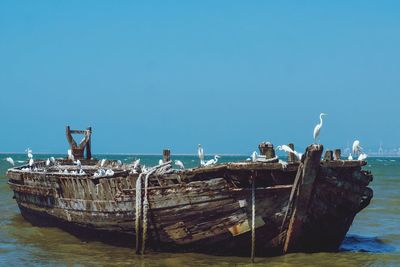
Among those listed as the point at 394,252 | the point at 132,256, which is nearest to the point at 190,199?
the point at 132,256

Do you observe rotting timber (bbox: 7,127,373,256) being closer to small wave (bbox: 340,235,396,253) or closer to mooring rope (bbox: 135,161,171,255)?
mooring rope (bbox: 135,161,171,255)

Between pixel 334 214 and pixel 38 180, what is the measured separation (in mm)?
9373

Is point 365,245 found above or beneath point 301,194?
beneath

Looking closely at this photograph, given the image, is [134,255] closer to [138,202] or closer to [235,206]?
[138,202]

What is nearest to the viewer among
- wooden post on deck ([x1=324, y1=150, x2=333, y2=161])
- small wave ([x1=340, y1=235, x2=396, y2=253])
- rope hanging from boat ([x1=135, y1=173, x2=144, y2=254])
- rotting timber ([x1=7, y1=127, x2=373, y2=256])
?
rotting timber ([x1=7, y1=127, x2=373, y2=256])

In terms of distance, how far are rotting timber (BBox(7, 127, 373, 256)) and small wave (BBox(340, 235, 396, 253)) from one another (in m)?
1.51

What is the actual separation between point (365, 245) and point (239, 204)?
5758 millimetres

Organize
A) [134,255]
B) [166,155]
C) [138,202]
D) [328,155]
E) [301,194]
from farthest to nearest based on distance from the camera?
[166,155], [328,155], [134,255], [138,202], [301,194]

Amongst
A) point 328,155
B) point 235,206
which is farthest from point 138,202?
point 328,155

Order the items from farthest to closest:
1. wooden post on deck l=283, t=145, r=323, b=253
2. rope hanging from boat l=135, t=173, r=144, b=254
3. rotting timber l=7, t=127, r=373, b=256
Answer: rope hanging from boat l=135, t=173, r=144, b=254 < rotting timber l=7, t=127, r=373, b=256 < wooden post on deck l=283, t=145, r=323, b=253

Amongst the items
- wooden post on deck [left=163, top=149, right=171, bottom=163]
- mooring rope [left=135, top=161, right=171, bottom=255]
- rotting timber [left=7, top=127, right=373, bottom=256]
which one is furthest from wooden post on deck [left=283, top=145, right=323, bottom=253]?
wooden post on deck [left=163, top=149, right=171, bottom=163]

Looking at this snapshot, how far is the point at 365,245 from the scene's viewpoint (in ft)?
54.9

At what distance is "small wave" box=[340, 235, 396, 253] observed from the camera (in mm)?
15734

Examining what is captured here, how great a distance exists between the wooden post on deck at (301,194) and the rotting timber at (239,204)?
20 mm
